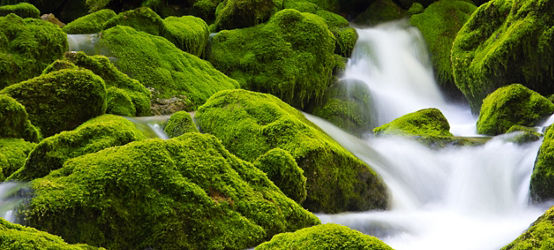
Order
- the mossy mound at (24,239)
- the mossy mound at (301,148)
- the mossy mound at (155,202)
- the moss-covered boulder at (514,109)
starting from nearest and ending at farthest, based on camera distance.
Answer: the mossy mound at (24,239)
the mossy mound at (155,202)
the mossy mound at (301,148)
the moss-covered boulder at (514,109)

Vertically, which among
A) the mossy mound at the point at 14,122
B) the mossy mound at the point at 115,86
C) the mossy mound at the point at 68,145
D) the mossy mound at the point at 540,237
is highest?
the mossy mound at the point at 540,237

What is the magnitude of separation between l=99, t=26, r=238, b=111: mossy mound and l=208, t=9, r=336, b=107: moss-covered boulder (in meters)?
1.25

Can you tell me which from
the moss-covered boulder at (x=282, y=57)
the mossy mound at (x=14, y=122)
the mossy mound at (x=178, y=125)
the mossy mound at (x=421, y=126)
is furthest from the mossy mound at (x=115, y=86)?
the mossy mound at (x=421, y=126)

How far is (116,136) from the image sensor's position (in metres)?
5.57

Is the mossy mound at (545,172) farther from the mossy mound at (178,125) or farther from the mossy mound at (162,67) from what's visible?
the mossy mound at (162,67)

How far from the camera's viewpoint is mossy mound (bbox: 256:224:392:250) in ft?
12.6

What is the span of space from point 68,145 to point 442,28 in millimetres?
15737

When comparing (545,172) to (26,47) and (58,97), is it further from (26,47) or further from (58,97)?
(26,47)

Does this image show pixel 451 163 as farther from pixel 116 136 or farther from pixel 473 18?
pixel 116 136

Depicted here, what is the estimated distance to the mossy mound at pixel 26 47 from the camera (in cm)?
914

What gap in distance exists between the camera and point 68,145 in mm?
5133

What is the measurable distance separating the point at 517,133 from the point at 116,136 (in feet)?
24.8

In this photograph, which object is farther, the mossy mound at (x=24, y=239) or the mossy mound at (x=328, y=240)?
the mossy mound at (x=328, y=240)

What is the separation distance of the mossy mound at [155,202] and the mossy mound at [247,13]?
10.1m
